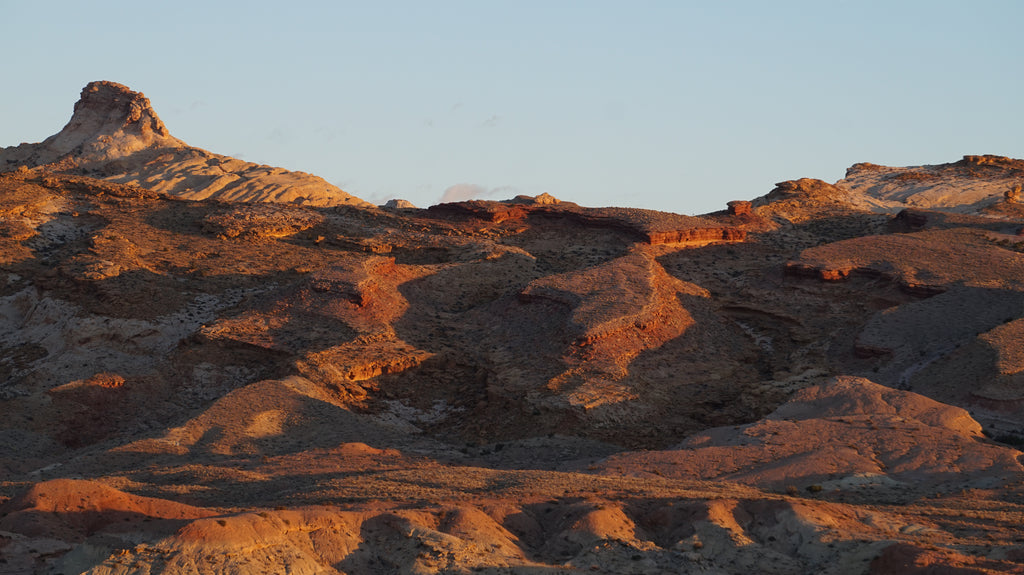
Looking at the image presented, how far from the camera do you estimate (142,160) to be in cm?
5647

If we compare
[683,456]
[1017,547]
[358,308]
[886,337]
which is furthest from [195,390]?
[1017,547]

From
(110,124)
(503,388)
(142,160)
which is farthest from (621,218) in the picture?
(110,124)

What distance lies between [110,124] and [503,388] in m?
40.7

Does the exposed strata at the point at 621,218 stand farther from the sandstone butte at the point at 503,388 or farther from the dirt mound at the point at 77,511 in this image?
the dirt mound at the point at 77,511

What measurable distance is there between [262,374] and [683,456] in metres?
10.9

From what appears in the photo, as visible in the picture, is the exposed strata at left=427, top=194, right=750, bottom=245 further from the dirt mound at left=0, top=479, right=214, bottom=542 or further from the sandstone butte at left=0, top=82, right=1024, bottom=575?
the dirt mound at left=0, top=479, right=214, bottom=542

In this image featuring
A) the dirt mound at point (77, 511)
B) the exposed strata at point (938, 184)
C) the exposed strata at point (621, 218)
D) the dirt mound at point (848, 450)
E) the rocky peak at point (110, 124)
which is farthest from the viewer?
the rocky peak at point (110, 124)

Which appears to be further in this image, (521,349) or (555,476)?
(521,349)

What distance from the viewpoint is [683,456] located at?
20.1m

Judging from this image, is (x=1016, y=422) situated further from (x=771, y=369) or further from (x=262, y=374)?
(x=262, y=374)

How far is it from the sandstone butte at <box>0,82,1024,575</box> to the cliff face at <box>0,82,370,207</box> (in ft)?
47.6

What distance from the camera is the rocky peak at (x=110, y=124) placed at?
188 ft

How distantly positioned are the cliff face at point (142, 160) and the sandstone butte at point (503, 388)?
14498 mm

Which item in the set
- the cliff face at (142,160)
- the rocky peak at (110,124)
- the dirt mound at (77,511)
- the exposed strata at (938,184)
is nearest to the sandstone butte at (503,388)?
the dirt mound at (77,511)
